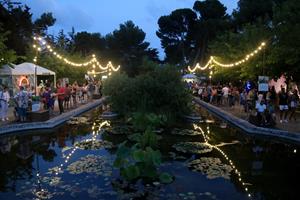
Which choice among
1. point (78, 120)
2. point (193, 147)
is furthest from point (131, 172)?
point (78, 120)

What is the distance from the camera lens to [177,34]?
83.2 metres

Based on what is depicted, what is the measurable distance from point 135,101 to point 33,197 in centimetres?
1533

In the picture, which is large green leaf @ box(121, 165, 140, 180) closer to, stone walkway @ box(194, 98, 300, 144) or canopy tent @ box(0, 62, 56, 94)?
stone walkway @ box(194, 98, 300, 144)

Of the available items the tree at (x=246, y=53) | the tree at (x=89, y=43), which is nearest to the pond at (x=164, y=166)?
the tree at (x=246, y=53)

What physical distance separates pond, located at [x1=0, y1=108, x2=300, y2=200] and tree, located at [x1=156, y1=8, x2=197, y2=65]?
203 feet

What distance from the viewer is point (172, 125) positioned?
71.3ft

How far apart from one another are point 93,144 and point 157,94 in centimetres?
849

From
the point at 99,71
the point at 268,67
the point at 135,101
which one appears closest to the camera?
the point at 135,101

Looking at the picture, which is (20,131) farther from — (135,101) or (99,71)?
(99,71)

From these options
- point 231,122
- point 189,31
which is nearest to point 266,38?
point 231,122

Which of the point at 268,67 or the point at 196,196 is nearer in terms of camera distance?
the point at 196,196

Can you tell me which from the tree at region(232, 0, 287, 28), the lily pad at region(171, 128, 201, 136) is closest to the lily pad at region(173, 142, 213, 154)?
the lily pad at region(171, 128, 201, 136)

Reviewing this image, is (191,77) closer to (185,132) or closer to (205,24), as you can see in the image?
(205,24)

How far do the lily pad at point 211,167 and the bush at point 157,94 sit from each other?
9.80 m
